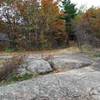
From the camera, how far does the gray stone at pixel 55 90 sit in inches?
289

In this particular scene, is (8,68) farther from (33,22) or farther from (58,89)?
(33,22)

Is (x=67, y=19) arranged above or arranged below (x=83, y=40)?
above

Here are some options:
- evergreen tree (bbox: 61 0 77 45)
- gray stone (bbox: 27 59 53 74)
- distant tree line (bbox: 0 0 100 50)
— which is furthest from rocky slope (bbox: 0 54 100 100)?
evergreen tree (bbox: 61 0 77 45)

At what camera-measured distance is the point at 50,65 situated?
12234 mm

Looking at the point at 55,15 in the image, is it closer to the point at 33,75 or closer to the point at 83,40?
the point at 83,40

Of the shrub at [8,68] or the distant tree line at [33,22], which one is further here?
the distant tree line at [33,22]

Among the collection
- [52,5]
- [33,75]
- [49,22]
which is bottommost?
[33,75]

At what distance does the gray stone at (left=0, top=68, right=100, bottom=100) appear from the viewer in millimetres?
7352

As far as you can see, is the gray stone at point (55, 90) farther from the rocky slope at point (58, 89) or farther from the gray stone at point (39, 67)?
the gray stone at point (39, 67)

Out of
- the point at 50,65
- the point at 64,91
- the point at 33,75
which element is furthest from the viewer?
the point at 50,65

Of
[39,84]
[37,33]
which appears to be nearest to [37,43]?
[37,33]

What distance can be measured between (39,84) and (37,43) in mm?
21716

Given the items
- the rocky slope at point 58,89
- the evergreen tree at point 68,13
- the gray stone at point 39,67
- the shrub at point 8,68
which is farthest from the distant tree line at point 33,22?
the rocky slope at point 58,89

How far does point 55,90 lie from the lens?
773 centimetres
